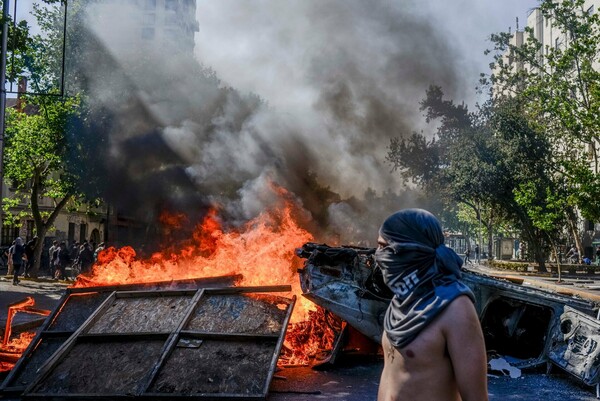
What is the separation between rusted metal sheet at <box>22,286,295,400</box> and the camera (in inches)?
241

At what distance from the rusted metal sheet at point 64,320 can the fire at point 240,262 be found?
0.96m

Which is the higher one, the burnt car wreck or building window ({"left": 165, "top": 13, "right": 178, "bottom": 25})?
building window ({"left": 165, "top": 13, "right": 178, "bottom": 25})

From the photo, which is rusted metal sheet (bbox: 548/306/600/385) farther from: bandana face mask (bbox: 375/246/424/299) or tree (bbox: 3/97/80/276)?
tree (bbox: 3/97/80/276)

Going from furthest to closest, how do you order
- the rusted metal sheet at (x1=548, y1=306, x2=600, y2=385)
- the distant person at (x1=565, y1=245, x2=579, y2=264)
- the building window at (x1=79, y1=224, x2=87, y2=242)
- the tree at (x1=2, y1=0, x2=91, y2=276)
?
the building window at (x1=79, y1=224, x2=87, y2=242), the distant person at (x1=565, y1=245, x2=579, y2=264), the tree at (x1=2, y1=0, x2=91, y2=276), the rusted metal sheet at (x1=548, y1=306, x2=600, y2=385)

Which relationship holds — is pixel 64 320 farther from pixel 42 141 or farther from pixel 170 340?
pixel 42 141

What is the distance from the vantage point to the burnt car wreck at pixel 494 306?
7.75m

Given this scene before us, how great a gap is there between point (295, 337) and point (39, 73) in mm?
18496

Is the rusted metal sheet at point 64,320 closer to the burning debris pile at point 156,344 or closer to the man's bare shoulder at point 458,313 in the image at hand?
the burning debris pile at point 156,344

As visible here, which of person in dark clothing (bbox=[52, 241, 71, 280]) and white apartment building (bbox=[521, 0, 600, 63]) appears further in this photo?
white apartment building (bbox=[521, 0, 600, 63])

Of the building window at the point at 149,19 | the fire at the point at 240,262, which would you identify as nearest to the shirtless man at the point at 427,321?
the fire at the point at 240,262

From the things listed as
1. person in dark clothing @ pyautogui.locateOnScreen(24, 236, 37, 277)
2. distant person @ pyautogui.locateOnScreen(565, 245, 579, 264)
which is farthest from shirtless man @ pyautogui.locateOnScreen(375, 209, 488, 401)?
distant person @ pyautogui.locateOnScreen(565, 245, 579, 264)

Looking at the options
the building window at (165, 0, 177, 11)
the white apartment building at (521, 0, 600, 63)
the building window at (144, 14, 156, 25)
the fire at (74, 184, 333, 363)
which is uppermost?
the building window at (165, 0, 177, 11)

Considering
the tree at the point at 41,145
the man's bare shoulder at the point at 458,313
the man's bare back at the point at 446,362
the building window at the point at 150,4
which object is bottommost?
the man's bare back at the point at 446,362

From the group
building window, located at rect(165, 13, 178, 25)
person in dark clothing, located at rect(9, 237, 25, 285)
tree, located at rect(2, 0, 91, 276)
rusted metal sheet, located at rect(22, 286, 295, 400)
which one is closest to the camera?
rusted metal sheet, located at rect(22, 286, 295, 400)
